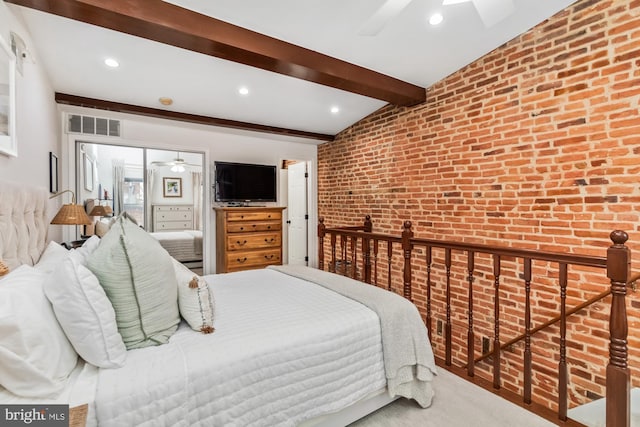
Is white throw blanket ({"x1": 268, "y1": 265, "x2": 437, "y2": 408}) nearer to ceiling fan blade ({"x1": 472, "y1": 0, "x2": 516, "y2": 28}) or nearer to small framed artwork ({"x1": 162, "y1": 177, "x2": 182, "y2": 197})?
ceiling fan blade ({"x1": 472, "y1": 0, "x2": 516, "y2": 28})

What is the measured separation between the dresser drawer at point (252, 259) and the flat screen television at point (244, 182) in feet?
2.82

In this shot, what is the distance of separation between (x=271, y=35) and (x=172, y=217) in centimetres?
296

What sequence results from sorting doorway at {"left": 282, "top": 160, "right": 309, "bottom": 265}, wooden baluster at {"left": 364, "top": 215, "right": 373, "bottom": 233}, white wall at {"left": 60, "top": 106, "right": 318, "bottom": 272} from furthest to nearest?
1. doorway at {"left": 282, "top": 160, "right": 309, "bottom": 265}
2. wooden baluster at {"left": 364, "top": 215, "right": 373, "bottom": 233}
3. white wall at {"left": 60, "top": 106, "right": 318, "bottom": 272}

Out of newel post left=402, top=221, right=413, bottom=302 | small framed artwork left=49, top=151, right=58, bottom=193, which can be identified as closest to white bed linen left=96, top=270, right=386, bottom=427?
newel post left=402, top=221, right=413, bottom=302

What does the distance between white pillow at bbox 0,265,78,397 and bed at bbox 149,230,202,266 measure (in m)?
3.38

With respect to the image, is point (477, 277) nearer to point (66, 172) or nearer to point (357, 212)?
point (357, 212)

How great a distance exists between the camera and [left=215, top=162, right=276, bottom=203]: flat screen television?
15.0ft

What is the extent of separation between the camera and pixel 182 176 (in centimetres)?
446

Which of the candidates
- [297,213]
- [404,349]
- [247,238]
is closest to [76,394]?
[404,349]

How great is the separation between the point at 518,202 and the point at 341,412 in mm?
2323

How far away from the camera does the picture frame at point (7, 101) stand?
61.2 inches

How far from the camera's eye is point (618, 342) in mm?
1408

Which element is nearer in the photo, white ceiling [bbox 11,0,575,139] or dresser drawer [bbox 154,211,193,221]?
white ceiling [bbox 11,0,575,139]

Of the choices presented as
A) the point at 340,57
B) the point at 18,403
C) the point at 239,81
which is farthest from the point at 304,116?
the point at 18,403
